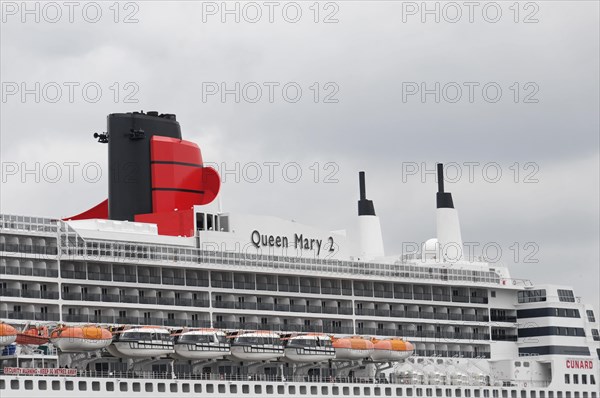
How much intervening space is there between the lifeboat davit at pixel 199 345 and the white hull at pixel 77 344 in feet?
16.9

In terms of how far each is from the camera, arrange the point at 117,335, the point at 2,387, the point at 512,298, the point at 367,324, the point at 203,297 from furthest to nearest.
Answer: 1. the point at 512,298
2. the point at 367,324
3. the point at 203,297
4. the point at 117,335
5. the point at 2,387

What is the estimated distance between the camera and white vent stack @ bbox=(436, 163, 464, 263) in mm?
108250

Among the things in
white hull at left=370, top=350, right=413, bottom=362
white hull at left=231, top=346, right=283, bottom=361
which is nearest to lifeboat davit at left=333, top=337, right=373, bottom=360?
white hull at left=370, top=350, right=413, bottom=362

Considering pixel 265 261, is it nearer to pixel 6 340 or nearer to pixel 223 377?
pixel 223 377

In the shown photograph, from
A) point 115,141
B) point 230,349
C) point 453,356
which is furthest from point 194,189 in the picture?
point 453,356

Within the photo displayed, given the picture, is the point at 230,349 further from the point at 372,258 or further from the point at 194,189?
the point at 372,258

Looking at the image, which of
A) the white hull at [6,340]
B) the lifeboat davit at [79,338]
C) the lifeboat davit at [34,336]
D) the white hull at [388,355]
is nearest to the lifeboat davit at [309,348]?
the white hull at [388,355]

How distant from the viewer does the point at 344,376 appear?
92.6 meters

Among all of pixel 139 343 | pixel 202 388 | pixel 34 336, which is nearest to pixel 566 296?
pixel 202 388

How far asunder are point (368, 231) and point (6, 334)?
39.3 metres

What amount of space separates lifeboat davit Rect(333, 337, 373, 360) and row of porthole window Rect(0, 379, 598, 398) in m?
1.91

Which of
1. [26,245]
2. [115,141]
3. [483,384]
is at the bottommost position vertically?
[483,384]

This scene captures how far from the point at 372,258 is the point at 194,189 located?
719 inches

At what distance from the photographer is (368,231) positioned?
11031 centimetres
